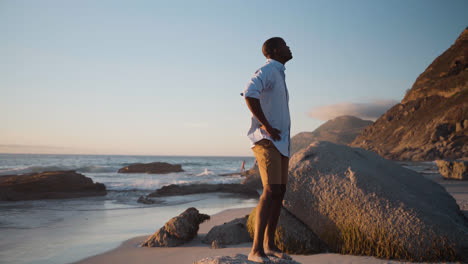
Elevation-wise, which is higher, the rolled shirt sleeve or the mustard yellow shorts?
the rolled shirt sleeve

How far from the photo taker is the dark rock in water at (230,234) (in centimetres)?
457

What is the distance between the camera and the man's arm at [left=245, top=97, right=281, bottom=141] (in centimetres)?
262

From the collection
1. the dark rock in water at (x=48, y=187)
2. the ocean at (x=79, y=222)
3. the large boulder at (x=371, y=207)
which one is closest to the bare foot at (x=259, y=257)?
the large boulder at (x=371, y=207)

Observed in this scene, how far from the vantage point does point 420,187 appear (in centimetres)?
445

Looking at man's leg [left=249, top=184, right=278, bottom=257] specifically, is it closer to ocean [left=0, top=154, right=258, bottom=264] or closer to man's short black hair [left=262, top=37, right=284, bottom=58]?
→ man's short black hair [left=262, top=37, right=284, bottom=58]

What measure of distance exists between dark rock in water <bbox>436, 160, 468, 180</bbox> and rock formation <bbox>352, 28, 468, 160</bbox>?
73.8 feet

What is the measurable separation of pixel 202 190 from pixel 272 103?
10.2m

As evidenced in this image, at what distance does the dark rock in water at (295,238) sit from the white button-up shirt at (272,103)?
5.20 feet

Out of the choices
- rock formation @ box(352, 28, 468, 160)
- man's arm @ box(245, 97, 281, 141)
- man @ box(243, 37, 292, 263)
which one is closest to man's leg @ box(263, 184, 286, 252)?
man @ box(243, 37, 292, 263)

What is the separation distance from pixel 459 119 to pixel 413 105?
52.8 feet

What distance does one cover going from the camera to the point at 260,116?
2.62 m

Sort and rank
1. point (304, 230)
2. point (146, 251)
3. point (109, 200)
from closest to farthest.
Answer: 1. point (304, 230)
2. point (146, 251)
3. point (109, 200)

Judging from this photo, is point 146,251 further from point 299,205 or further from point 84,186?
point 84,186

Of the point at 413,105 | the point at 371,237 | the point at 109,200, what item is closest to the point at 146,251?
the point at 371,237
